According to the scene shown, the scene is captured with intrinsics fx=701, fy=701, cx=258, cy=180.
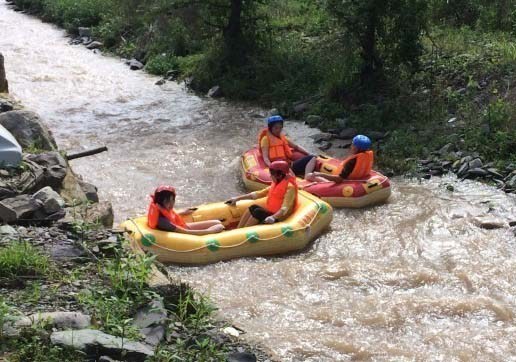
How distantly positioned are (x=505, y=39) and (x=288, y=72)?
4307 millimetres

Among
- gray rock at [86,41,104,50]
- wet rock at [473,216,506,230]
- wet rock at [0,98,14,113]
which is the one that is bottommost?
gray rock at [86,41,104,50]

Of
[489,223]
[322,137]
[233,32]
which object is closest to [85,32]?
[233,32]

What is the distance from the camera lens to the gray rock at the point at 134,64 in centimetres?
1719

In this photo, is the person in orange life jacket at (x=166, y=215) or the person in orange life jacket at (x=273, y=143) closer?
the person in orange life jacket at (x=166, y=215)

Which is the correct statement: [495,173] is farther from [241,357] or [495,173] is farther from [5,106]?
[5,106]

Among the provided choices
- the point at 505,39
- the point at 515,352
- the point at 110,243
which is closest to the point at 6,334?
the point at 110,243

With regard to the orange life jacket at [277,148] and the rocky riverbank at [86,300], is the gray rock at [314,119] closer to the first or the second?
the orange life jacket at [277,148]

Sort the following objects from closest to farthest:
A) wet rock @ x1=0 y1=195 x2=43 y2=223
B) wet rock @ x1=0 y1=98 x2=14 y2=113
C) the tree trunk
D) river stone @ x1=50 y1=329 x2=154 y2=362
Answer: river stone @ x1=50 y1=329 x2=154 y2=362 < wet rock @ x1=0 y1=195 x2=43 y2=223 < wet rock @ x1=0 y1=98 x2=14 y2=113 < the tree trunk

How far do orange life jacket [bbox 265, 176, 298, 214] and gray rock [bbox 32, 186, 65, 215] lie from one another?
2.99 m

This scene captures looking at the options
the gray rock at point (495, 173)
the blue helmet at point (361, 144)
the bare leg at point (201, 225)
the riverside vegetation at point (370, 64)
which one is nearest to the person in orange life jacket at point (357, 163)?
the blue helmet at point (361, 144)

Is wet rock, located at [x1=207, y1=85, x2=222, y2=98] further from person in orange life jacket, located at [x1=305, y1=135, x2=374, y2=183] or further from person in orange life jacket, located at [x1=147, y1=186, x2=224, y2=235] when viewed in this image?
person in orange life jacket, located at [x1=147, y1=186, x2=224, y2=235]

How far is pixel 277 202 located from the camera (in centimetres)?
865

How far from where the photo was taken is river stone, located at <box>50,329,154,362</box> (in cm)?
403

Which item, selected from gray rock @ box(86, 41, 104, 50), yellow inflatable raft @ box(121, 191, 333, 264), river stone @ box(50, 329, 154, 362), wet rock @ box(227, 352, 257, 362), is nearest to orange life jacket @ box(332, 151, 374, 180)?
yellow inflatable raft @ box(121, 191, 333, 264)
